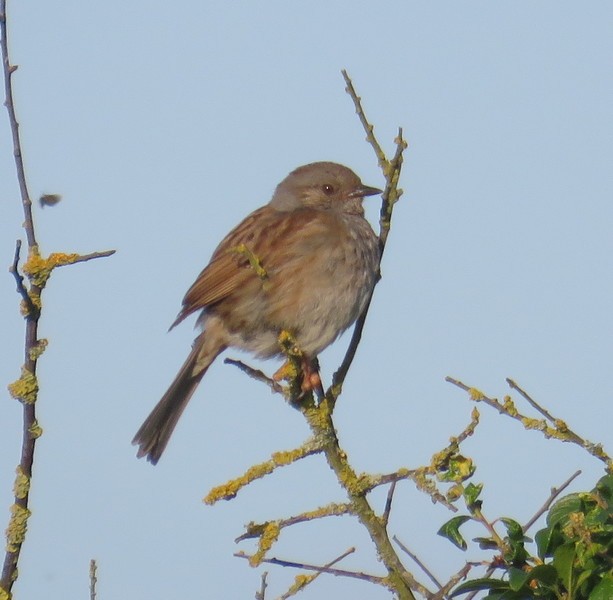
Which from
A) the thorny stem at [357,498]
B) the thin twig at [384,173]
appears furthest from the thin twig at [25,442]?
the thin twig at [384,173]

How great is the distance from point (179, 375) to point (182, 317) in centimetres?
45

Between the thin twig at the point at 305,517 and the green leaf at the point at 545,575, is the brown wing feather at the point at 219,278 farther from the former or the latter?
the green leaf at the point at 545,575

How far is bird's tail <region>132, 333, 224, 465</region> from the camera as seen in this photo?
6.26 m

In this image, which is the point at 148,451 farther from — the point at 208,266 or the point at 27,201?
the point at 27,201

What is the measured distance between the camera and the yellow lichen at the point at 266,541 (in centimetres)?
331

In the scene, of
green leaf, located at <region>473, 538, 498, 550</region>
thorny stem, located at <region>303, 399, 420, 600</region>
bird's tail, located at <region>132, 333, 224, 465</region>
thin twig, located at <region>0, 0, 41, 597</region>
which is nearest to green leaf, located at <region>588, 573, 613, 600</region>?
green leaf, located at <region>473, 538, 498, 550</region>

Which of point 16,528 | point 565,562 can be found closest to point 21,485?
point 16,528

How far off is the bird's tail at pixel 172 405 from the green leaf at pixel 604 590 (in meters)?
3.98

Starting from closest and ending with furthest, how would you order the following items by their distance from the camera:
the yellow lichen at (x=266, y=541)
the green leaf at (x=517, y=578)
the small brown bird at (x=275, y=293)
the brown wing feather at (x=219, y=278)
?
the green leaf at (x=517, y=578) < the yellow lichen at (x=266, y=541) < the small brown bird at (x=275, y=293) < the brown wing feather at (x=219, y=278)

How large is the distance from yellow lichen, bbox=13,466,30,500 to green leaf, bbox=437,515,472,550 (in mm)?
1084

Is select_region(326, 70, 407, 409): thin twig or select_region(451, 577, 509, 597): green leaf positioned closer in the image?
select_region(451, 577, 509, 597): green leaf

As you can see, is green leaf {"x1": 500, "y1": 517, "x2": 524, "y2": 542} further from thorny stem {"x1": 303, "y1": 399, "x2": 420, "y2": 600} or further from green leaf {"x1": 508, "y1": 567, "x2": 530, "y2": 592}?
thorny stem {"x1": 303, "y1": 399, "x2": 420, "y2": 600}

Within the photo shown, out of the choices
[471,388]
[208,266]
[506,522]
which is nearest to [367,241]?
[208,266]

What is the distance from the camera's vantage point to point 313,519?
3.37m
